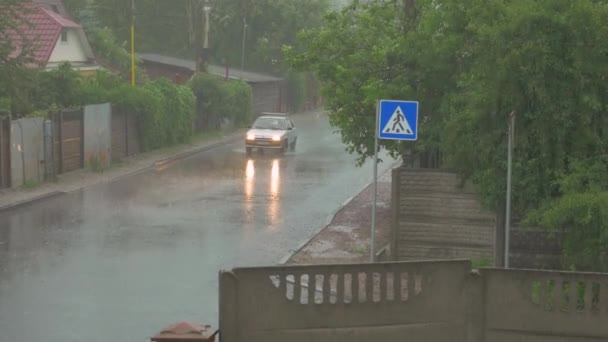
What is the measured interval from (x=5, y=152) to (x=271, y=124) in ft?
57.6

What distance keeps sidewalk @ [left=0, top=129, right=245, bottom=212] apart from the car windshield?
2.37 meters

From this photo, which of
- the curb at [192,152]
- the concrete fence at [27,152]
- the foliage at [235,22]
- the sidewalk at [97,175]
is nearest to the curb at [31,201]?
the sidewalk at [97,175]

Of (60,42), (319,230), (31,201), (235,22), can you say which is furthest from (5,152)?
(235,22)

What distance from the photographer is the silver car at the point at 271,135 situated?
4134cm

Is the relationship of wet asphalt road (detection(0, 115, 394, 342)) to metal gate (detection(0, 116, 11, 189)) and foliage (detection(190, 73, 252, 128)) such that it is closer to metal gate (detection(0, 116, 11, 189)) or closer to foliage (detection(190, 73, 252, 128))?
metal gate (detection(0, 116, 11, 189))

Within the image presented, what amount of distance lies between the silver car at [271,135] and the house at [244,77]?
14.3 meters

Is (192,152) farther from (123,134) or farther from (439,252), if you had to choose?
(439,252)

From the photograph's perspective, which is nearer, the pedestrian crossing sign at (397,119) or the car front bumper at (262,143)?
the pedestrian crossing sign at (397,119)

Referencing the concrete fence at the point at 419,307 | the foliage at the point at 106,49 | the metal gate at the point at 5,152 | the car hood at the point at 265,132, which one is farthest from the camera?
the foliage at the point at 106,49

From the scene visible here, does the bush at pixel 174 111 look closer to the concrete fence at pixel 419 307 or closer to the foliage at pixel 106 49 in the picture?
the foliage at pixel 106 49

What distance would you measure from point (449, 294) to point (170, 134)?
32.2m

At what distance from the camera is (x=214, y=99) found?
51094 millimetres

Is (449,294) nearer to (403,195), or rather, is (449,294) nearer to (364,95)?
(403,195)

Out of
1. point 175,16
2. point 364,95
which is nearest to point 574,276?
point 364,95
